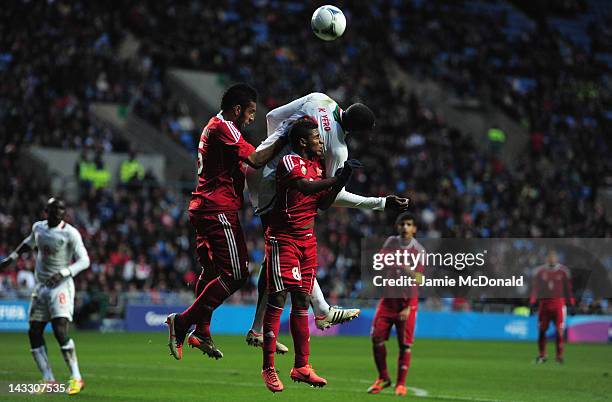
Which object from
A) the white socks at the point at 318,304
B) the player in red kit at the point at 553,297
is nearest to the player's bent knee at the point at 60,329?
the white socks at the point at 318,304

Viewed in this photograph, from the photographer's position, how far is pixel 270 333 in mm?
10656

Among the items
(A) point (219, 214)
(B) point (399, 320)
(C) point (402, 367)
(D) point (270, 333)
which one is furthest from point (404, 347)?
(A) point (219, 214)

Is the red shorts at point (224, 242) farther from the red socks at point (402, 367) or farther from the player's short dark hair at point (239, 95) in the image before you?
the red socks at point (402, 367)

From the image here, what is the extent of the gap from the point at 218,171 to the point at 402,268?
657 cm

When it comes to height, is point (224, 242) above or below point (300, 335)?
above

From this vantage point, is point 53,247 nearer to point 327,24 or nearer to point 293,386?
point 293,386

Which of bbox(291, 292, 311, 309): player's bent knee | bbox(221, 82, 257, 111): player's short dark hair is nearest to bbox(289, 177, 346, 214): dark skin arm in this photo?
bbox(221, 82, 257, 111): player's short dark hair

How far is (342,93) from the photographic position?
1571 inches

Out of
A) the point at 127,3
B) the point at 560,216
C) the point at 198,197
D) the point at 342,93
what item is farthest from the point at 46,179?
the point at 198,197

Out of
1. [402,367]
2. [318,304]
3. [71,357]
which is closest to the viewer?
[318,304]

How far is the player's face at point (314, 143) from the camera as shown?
1044cm

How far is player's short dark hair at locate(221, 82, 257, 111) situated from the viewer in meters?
10.6

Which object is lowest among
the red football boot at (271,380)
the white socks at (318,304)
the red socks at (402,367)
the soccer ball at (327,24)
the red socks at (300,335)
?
the red socks at (402,367)

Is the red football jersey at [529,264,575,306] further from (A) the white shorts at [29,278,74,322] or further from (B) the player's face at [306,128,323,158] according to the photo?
(B) the player's face at [306,128,323,158]
